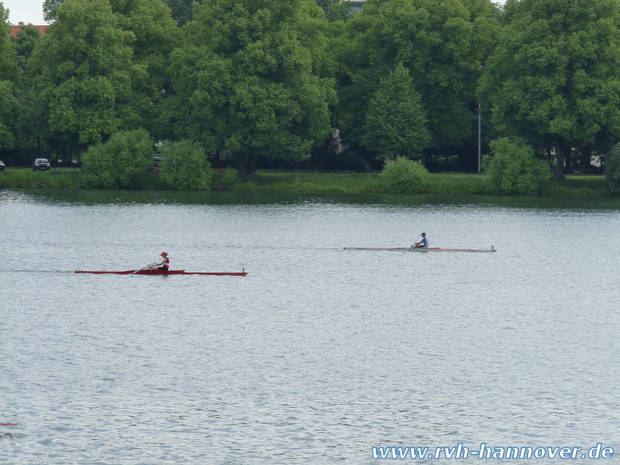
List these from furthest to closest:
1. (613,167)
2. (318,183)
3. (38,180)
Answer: (318,183), (38,180), (613,167)

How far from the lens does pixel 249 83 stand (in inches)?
4523

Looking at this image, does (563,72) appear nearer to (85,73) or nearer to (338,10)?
(338,10)

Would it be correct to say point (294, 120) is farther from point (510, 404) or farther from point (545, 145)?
point (510, 404)

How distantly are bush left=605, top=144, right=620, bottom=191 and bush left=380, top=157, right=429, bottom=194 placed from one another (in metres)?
20.5

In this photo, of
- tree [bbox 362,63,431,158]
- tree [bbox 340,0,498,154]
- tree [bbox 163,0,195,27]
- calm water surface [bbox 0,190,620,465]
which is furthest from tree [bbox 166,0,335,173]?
calm water surface [bbox 0,190,620,465]

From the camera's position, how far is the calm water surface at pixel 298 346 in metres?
30.1

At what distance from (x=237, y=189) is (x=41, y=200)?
25.4 m

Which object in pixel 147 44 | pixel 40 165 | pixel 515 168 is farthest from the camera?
pixel 40 165

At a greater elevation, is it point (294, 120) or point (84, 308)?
point (294, 120)

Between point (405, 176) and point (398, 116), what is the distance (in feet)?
24.9

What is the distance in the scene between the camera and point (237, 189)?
119 metres

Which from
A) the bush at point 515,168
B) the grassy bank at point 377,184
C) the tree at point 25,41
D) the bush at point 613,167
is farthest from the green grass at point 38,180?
the bush at point 613,167

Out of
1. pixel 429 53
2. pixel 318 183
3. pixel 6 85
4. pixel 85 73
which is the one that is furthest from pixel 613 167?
pixel 6 85

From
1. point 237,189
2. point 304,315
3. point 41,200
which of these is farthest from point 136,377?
A: point 237,189
